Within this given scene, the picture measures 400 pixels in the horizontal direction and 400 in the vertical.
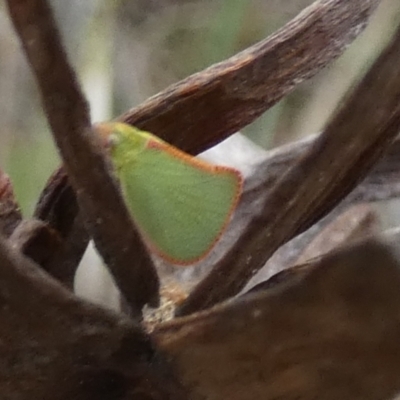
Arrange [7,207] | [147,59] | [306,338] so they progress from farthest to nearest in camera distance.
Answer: [147,59], [7,207], [306,338]

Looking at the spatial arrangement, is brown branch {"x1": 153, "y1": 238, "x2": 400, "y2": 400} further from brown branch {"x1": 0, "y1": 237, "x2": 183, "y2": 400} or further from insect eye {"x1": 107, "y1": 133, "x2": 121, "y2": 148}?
insect eye {"x1": 107, "y1": 133, "x2": 121, "y2": 148}

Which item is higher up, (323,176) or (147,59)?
(323,176)

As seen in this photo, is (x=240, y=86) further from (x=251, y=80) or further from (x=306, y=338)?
(x=306, y=338)

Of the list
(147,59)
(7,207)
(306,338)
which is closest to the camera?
(306,338)

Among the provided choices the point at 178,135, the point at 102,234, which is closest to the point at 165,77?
the point at 178,135

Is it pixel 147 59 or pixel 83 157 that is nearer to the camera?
pixel 83 157

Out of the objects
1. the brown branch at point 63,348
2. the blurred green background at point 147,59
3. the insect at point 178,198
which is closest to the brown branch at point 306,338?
the brown branch at point 63,348

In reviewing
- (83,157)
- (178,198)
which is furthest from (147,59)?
(83,157)
